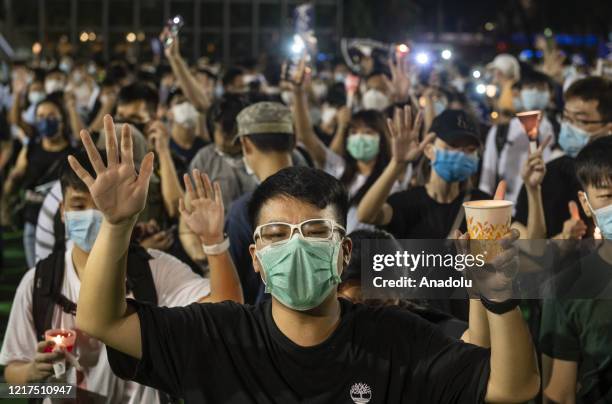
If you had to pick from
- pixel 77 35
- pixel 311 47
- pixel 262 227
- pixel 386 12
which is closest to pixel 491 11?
pixel 386 12

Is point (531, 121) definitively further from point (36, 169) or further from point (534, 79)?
point (36, 169)

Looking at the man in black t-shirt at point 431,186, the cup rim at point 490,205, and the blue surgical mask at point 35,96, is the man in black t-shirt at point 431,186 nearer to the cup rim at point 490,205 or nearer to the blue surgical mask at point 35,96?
A: the cup rim at point 490,205

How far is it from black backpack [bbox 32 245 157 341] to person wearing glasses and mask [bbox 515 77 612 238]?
109 inches

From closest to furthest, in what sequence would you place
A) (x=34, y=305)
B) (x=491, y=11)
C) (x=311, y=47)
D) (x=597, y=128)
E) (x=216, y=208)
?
(x=216, y=208)
(x=34, y=305)
(x=597, y=128)
(x=311, y=47)
(x=491, y=11)

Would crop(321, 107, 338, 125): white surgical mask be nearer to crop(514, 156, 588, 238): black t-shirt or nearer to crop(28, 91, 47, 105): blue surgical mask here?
crop(28, 91, 47, 105): blue surgical mask

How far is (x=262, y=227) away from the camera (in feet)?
10.5

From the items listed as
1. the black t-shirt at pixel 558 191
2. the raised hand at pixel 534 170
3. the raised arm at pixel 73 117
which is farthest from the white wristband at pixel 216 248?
the raised arm at pixel 73 117

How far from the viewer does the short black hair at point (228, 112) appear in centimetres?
680

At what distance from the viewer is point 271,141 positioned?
567cm

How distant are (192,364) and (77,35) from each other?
39.5 meters

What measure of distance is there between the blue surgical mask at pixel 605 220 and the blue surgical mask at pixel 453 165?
1.79m

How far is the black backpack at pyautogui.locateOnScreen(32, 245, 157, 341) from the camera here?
4.19 metres

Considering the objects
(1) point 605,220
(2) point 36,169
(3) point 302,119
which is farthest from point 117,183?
(2) point 36,169

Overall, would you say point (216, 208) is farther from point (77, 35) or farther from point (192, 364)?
point (77, 35)
